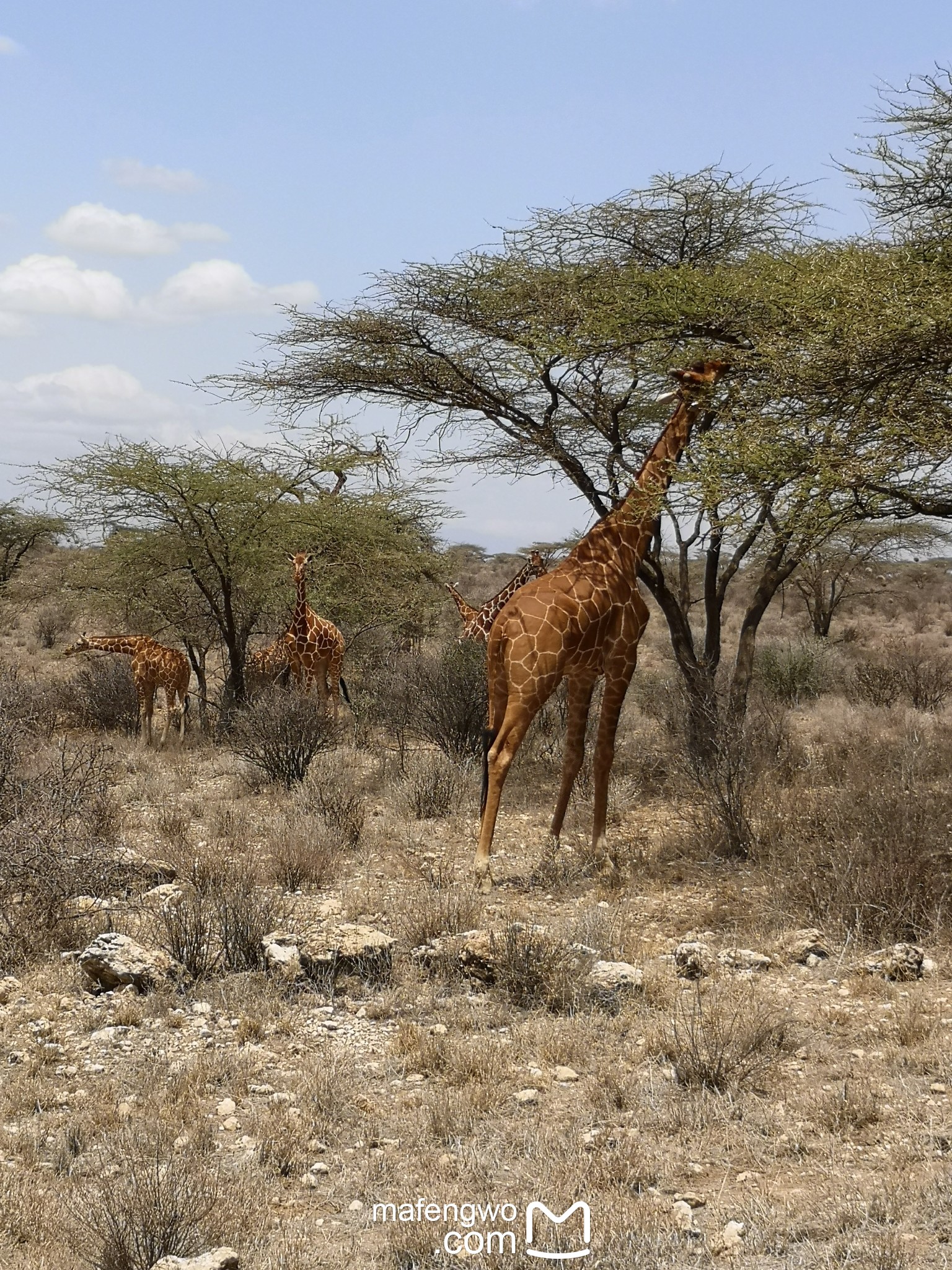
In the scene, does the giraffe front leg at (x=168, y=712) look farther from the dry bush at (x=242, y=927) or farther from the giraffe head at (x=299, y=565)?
the dry bush at (x=242, y=927)

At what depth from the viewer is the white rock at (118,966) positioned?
5723mm

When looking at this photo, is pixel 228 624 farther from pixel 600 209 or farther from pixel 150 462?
pixel 600 209

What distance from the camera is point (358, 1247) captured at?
3.63 metres

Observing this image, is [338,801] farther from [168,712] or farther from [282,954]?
[168,712]

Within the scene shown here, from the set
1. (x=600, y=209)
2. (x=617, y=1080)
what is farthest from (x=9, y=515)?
(x=617, y=1080)

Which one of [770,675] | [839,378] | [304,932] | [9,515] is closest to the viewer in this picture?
[304,932]

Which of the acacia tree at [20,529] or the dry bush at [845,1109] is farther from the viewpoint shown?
the acacia tree at [20,529]

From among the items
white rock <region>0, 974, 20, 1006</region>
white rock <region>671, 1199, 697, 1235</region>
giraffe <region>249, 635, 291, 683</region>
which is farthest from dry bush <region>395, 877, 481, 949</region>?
giraffe <region>249, 635, 291, 683</region>

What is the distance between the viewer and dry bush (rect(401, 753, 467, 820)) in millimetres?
10000

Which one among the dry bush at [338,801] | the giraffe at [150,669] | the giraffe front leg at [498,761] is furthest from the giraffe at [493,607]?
the giraffe front leg at [498,761]

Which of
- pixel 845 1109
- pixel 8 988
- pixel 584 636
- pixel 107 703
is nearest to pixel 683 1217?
pixel 845 1109

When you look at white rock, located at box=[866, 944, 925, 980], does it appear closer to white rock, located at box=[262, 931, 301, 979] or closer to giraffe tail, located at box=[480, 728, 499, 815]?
white rock, located at box=[262, 931, 301, 979]

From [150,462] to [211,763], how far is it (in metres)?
3.74

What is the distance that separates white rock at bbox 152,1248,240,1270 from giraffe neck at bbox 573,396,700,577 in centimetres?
587
